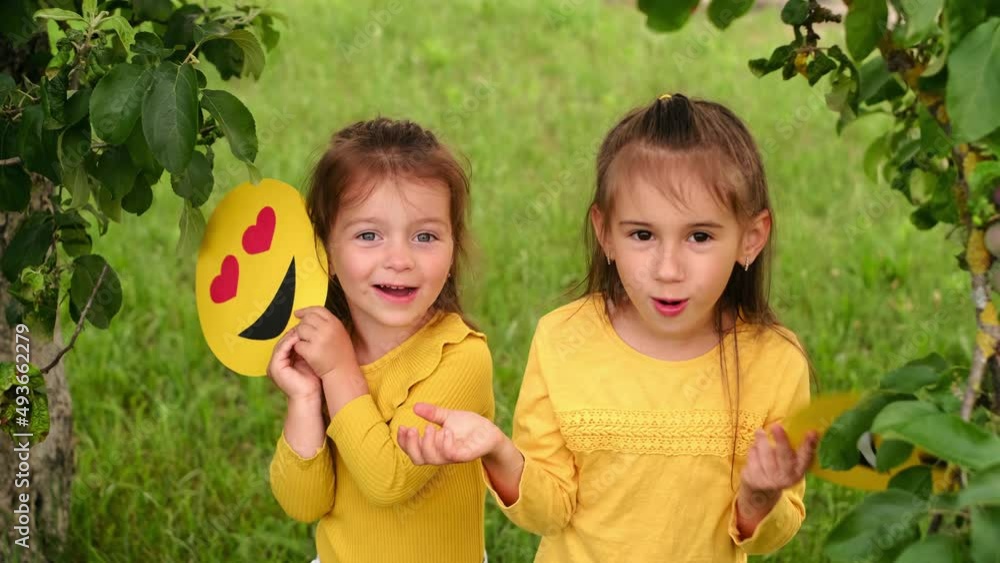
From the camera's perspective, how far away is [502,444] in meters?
1.75

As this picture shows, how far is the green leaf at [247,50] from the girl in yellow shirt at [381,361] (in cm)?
19

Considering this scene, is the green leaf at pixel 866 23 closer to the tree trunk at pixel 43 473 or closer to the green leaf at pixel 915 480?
the green leaf at pixel 915 480

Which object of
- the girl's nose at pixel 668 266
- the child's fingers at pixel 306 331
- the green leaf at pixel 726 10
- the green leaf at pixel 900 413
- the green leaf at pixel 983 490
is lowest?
the green leaf at pixel 983 490

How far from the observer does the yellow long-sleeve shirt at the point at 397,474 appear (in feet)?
6.23

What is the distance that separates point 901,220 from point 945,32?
347cm

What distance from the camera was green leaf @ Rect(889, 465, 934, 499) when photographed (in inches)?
51.5

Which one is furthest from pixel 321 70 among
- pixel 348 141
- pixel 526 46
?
pixel 348 141

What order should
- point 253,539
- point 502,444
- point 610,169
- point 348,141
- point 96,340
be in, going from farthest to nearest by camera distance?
point 96,340 → point 253,539 → point 348,141 → point 610,169 → point 502,444

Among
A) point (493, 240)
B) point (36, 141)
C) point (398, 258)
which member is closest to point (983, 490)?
point (398, 258)

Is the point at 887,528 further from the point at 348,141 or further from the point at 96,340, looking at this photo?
the point at 96,340

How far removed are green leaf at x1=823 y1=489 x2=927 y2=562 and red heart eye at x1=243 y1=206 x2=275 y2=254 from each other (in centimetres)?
104

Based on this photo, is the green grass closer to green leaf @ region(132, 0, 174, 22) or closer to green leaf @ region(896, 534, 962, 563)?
green leaf @ region(132, 0, 174, 22)

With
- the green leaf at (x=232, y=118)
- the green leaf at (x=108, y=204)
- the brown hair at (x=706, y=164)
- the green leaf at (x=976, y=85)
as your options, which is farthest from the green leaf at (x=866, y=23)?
the green leaf at (x=108, y=204)

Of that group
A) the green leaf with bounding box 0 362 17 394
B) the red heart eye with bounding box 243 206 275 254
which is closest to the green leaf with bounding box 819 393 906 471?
the red heart eye with bounding box 243 206 275 254
